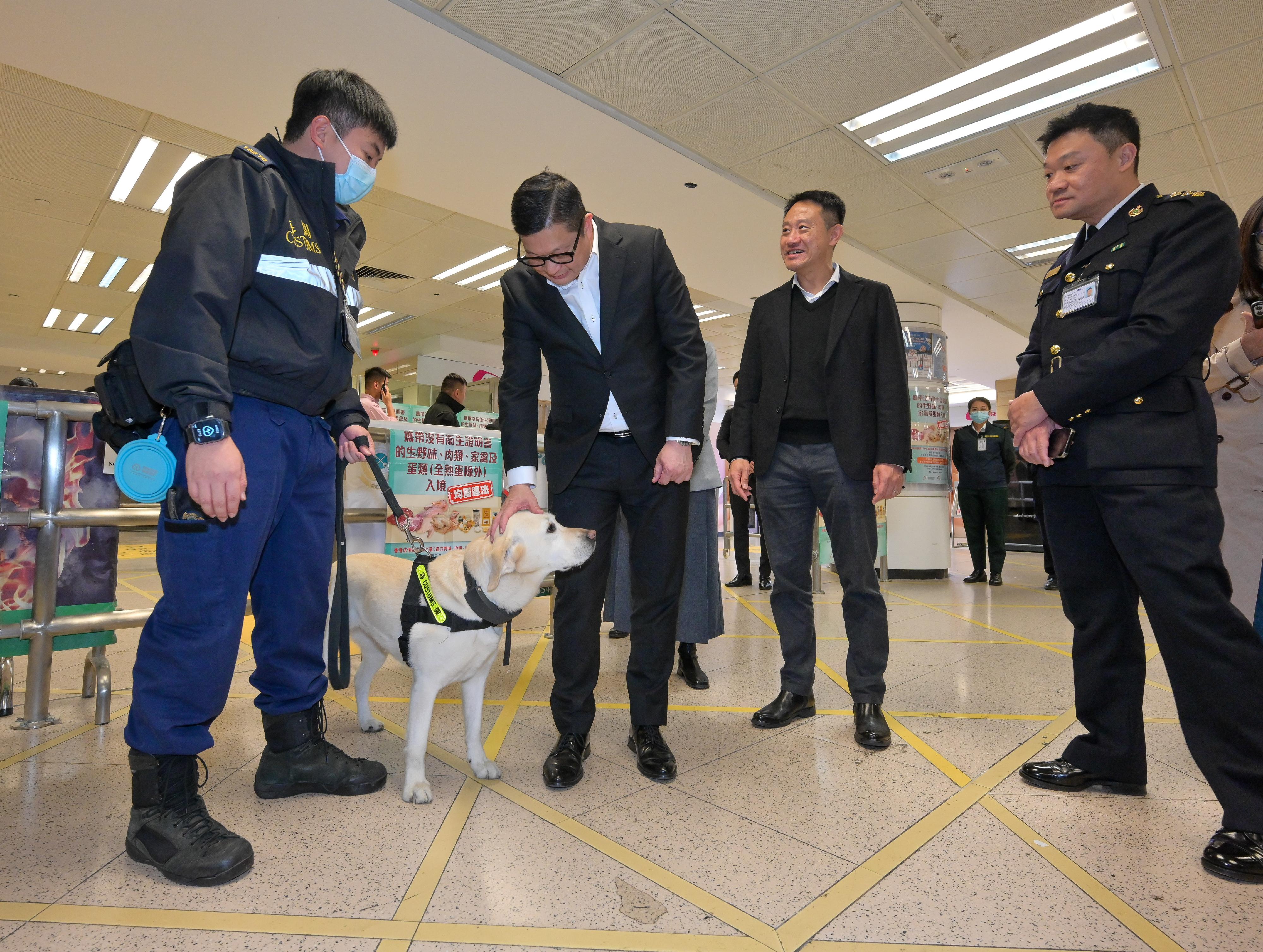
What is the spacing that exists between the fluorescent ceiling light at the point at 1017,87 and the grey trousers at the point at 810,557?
4.34m

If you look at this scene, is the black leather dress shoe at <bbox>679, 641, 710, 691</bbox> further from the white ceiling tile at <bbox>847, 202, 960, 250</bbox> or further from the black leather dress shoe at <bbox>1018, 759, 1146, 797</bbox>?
the white ceiling tile at <bbox>847, 202, 960, 250</bbox>

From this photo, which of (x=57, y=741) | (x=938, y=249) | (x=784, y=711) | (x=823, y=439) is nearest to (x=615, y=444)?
(x=823, y=439)

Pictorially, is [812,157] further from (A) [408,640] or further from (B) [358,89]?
(A) [408,640]

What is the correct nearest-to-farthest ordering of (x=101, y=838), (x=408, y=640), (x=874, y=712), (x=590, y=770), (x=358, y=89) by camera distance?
(x=101, y=838)
(x=358, y=89)
(x=408, y=640)
(x=590, y=770)
(x=874, y=712)

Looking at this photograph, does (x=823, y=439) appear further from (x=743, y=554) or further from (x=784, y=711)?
(x=743, y=554)

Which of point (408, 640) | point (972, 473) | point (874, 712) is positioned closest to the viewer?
point (408, 640)

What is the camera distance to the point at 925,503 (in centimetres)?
780

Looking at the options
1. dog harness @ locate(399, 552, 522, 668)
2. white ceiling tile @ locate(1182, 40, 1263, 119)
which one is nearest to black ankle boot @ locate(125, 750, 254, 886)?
dog harness @ locate(399, 552, 522, 668)

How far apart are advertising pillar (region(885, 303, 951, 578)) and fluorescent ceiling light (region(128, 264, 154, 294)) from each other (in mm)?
10120

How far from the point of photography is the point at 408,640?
6.59 ft

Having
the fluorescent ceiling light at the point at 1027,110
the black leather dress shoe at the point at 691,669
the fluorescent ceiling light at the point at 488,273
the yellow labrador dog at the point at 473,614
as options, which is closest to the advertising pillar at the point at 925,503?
the fluorescent ceiling light at the point at 1027,110

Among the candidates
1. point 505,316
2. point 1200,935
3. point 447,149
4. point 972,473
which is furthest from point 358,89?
point 972,473

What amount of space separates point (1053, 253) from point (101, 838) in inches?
394

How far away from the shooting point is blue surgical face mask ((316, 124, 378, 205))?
1.84 meters
